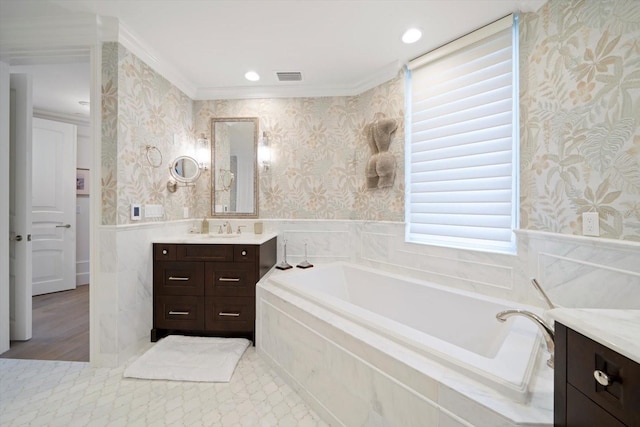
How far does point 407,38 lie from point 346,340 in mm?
2169

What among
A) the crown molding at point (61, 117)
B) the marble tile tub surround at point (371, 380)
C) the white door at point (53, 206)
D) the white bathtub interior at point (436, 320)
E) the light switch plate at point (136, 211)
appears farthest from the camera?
the crown molding at point (61, 117)

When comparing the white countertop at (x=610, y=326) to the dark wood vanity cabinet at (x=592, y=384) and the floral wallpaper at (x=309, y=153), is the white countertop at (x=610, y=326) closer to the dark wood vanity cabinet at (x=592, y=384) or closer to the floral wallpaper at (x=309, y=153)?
the dark wood vanity cabinet at (x=592, y=384)

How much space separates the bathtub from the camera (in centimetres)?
99

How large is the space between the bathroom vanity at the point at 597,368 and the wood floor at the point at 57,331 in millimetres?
2850

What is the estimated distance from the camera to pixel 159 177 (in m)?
2.38

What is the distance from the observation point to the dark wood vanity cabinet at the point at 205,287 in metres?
2.22

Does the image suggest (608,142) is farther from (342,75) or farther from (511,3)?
(342,75)

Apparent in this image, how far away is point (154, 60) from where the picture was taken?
7.33ft

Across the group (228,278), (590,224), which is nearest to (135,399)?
(228,278)

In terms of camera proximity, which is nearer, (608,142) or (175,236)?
(608,142)

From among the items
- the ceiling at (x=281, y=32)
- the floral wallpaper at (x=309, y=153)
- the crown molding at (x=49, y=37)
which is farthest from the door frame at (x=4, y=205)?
the floral wallpaper at (x=309, y=153)

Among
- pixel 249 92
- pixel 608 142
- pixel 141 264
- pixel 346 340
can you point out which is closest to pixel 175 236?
pixel 141 264

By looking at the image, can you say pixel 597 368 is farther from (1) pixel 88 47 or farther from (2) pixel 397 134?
(1) pixel 88 47

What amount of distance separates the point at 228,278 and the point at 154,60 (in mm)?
1965
